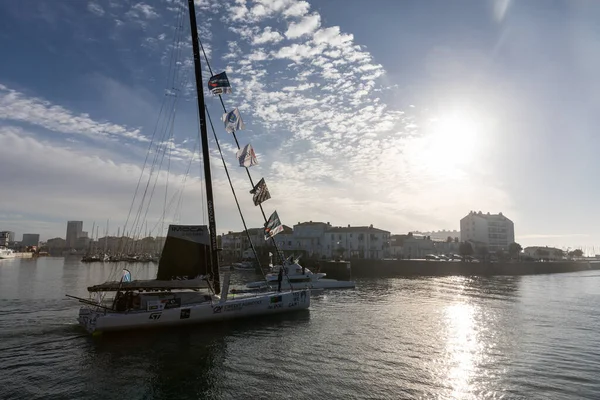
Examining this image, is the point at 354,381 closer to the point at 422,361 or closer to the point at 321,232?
the point at 422,361

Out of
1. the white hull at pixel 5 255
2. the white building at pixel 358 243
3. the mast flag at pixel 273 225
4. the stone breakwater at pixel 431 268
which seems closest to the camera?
the mast flag at pixel 273 225

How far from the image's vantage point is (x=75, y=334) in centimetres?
2125

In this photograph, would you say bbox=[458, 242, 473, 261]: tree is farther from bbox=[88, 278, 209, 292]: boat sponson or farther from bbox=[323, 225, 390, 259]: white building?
bbox=[88, 278, 209, 292]: boat sponson

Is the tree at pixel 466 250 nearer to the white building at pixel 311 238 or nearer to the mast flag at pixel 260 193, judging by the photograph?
the white building at pixel 311 238

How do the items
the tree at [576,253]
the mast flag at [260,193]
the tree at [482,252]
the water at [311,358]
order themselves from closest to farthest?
the water at [311,358] → the mast flag at [260,193] → the tree at [482,252] → the tree at [576,253]

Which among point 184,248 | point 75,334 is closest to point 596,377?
point 184,248

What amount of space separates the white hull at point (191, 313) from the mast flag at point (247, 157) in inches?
390

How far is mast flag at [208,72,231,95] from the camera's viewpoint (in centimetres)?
2548

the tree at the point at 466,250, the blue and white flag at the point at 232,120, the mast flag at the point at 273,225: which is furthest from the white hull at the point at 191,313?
the tree at the point at 466,250

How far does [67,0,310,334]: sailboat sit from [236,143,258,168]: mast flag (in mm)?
2515

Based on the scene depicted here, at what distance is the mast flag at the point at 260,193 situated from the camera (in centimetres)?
2880

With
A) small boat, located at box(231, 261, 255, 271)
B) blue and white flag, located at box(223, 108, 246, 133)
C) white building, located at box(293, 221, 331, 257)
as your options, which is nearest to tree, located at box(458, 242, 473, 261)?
white building, located at box(293, 221, 331, 257)

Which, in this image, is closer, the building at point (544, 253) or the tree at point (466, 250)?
the tree at point (466, 250)

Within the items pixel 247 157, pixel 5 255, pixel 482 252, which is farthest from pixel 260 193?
pixel 5 255
